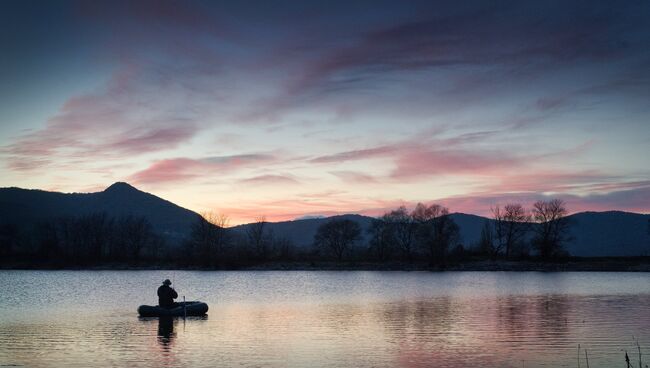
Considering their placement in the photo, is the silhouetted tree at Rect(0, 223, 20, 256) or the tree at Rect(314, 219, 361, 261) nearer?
the silhouetted tree at Rect(0, 223, 20, 256)

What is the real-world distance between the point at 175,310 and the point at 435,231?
9813 centimetres

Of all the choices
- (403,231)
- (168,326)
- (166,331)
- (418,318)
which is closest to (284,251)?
(403,231)

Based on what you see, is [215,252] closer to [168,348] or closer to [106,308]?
[106,308]

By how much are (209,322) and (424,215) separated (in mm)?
109608

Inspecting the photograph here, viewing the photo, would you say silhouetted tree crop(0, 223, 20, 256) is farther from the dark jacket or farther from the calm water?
the dark jacket

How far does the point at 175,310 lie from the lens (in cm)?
3581

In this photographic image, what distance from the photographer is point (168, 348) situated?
2548cm

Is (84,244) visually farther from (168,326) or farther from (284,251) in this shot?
(168,326)

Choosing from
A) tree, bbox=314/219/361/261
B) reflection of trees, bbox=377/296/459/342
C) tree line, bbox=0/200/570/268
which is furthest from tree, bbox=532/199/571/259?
reflection of trees, bbox=377/296/459/342

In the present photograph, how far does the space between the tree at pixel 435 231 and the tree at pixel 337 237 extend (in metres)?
15.6

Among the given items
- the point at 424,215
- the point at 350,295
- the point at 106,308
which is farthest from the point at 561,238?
the point at 106,308

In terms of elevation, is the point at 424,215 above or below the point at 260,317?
above

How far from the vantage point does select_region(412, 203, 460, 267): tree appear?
12200 centimetres

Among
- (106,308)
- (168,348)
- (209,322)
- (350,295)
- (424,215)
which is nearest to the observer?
(168,348)
